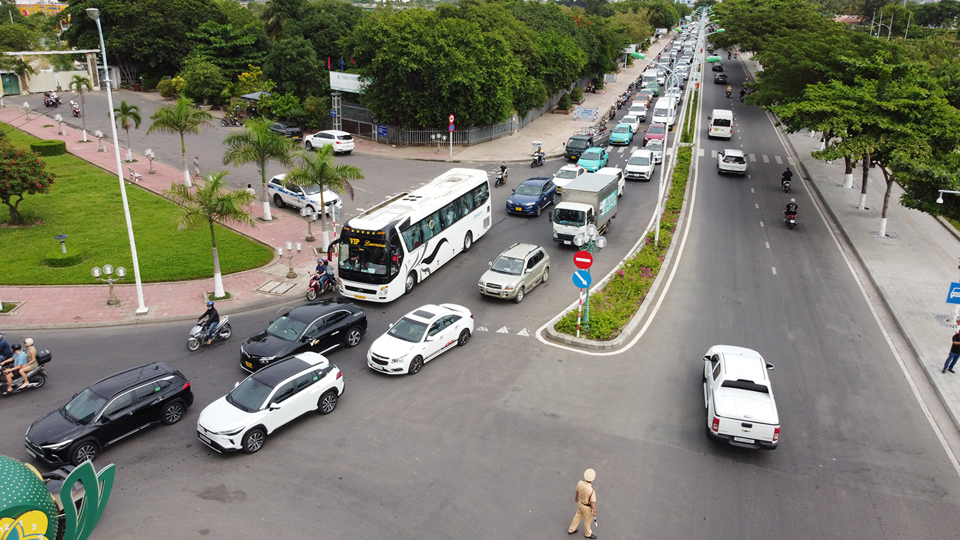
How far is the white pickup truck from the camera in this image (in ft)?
44.5

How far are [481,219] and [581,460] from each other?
1566 cm

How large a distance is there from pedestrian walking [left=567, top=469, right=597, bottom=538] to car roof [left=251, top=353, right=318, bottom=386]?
7.32 meters

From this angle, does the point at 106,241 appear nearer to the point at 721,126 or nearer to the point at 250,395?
the point at 250,395

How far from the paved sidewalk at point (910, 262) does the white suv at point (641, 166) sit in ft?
31.7

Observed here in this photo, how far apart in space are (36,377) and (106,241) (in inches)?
439

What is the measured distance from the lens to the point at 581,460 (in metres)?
13.8

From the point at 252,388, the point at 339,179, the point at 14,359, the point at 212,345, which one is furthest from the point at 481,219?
the point at 14,359

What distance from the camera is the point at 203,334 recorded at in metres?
18.5

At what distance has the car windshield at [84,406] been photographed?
13.7m

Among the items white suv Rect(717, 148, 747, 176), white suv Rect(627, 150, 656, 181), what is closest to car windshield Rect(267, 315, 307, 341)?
white suv Rect(627, 150, 656, 181)

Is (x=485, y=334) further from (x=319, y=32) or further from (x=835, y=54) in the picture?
(x=319, y=32)

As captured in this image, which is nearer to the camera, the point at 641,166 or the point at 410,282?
the point at 410,282

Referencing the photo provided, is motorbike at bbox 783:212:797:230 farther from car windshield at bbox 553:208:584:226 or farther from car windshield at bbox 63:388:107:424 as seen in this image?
car windshield at bbox 63:388:107:424

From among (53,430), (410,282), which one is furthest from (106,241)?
(53,430)
